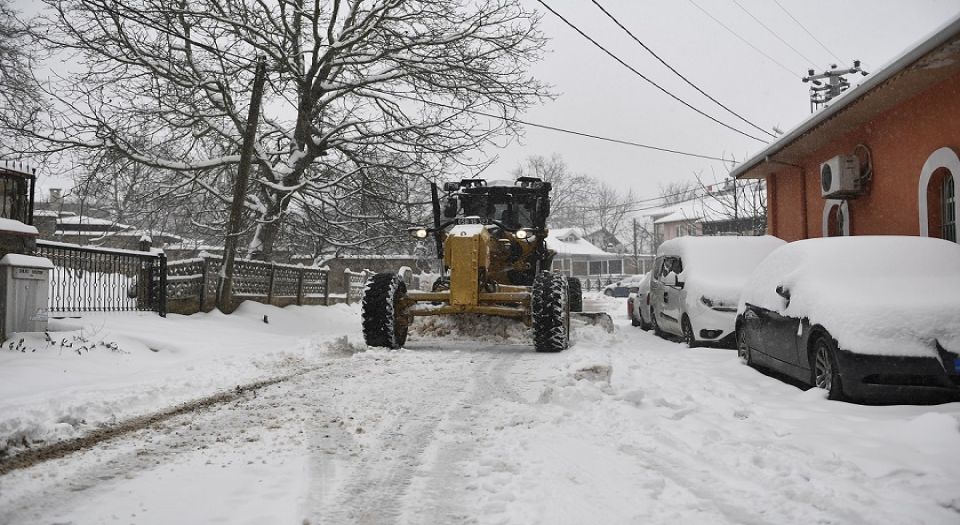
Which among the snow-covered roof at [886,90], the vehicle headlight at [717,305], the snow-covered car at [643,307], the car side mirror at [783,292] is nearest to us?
the car side mirror at [783,292]

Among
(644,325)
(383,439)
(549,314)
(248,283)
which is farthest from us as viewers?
(248,283)

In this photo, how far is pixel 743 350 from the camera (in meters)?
7.70

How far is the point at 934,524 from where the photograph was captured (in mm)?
2730

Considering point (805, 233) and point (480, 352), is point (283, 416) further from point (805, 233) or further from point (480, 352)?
point (805, 233)

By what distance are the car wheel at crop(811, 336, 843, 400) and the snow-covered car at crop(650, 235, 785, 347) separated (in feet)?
11.5

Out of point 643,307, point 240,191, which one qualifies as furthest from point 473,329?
point 240,191

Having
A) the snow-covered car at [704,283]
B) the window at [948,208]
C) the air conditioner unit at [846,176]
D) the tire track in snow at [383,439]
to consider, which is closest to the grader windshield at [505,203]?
the snow-covered car at [704,283]

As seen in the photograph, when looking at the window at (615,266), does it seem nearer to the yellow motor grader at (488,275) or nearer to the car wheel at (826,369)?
the yellow motor grader at (488,275)

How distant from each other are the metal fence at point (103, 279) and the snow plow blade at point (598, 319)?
7348mm

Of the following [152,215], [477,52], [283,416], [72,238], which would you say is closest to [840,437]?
[283,416]

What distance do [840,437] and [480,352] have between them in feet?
18.5

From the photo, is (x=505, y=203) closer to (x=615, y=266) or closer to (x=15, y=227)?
(x=15, y=227)

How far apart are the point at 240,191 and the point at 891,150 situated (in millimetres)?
11004

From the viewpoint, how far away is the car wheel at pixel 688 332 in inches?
378
